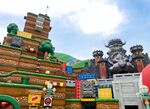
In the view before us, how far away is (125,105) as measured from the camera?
15.2 m

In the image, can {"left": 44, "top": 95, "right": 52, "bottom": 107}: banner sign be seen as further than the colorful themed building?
No

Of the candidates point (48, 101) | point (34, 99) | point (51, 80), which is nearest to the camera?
point (48, 101)

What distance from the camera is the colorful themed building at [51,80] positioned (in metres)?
12.8

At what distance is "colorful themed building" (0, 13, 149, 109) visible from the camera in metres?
12.8

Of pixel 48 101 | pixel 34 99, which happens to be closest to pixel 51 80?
Answer: pixel 34 99

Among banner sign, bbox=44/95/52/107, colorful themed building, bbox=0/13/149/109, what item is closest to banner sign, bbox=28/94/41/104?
colorful themed building, bbox=0/13/149/109

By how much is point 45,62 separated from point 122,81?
1043 centimetres

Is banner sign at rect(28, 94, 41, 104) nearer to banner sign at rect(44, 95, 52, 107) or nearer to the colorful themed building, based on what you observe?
the colorful themed building

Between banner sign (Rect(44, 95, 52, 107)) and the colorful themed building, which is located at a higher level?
the colorful themed building

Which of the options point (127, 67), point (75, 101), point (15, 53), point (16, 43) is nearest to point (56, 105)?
point (75, 101)

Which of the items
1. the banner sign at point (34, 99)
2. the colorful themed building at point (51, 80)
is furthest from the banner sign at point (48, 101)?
the banner sign at point (34, 99)

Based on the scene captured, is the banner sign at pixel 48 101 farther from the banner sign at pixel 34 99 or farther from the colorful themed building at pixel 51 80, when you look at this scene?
the banner sign at pixel 34 99

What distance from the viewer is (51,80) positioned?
16.3m

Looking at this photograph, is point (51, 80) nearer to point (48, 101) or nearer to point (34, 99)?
point (34, 99)
